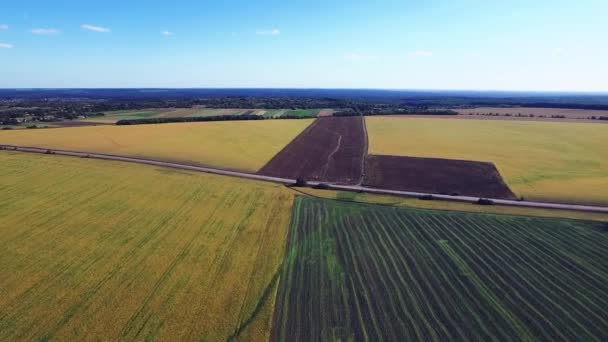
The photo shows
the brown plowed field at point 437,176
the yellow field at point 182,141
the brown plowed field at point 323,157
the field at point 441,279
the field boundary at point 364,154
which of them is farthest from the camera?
the yellow field at point 182,141

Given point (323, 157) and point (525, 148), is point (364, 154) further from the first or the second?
point (525, 148)

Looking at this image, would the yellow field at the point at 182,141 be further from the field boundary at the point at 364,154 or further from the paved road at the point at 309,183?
the field boundary at the point at 364,154

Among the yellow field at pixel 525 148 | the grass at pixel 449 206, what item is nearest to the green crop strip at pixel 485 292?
the grass at pixel 449 206

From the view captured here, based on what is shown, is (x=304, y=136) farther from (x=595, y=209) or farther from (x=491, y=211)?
(x=595, y=209)

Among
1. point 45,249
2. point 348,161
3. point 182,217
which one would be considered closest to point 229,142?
point 348,161

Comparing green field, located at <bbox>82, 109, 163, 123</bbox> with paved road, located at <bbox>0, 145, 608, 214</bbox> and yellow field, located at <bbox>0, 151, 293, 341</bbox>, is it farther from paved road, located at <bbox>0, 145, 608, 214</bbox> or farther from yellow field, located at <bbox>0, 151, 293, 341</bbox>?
yellow field, located at <bbox>0, 151, 293, 341</bbox>

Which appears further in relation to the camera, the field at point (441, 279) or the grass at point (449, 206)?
the grass at point (449, 206)

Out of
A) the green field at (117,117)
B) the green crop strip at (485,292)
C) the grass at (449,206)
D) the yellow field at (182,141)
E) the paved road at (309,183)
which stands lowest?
the green crop strip at (485,292)
